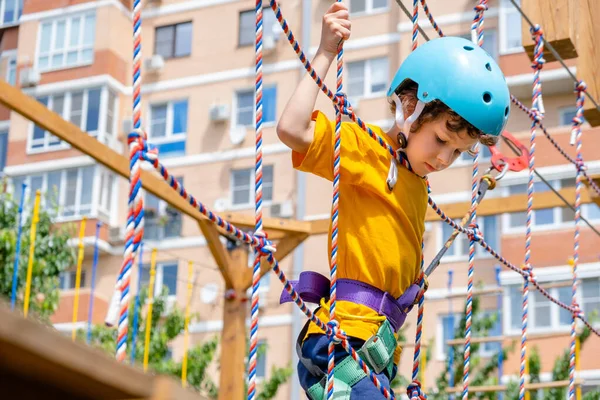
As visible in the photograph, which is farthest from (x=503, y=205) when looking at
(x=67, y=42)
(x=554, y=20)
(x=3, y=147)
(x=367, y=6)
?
(x=3, y=147)

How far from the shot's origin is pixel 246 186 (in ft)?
66.1

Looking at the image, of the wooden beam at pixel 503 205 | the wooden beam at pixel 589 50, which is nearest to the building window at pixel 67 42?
the wooden beam at pixel 503 205

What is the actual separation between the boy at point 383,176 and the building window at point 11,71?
819 inches

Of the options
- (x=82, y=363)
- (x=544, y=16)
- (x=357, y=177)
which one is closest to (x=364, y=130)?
(x=357, y=177)

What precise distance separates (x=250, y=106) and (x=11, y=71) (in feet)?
19.2

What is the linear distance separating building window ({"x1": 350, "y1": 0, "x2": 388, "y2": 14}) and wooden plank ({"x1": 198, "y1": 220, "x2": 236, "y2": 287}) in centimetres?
1353

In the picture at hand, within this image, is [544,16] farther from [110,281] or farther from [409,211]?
[110,281]

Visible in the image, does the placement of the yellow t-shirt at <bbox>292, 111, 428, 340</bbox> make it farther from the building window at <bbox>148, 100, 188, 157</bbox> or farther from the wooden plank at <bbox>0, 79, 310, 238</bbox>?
the building window at <bbox>148, 100, 188, 157</bbox>

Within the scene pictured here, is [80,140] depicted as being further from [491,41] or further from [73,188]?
[73,188]

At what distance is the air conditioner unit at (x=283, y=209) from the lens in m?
19.2

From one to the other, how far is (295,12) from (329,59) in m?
17.8

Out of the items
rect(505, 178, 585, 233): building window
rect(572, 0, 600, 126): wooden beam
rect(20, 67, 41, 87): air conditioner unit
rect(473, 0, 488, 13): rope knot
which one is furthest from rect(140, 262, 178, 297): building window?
rect(473, 0, 488, 13): rope knot

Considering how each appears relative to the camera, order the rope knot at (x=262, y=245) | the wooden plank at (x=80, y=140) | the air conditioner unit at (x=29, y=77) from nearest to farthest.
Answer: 1. the rope knot at (x=262, y=245)
2. the wooden plank at (x=80, y=140)
3. the air conditioner unit at (x=29, y=77)

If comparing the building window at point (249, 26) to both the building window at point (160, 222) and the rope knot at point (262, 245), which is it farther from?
the rope knot at point (262, 245)
